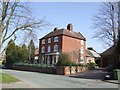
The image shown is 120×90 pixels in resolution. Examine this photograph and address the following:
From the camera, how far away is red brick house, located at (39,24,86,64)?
6505 centimetres

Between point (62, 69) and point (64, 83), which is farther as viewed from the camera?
point (62, 69)

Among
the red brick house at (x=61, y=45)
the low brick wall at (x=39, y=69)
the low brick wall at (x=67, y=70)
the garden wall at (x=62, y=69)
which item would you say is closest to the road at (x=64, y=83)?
the low brick wall at (x=67, y=70)

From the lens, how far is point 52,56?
217 feet

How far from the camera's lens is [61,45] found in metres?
65.0

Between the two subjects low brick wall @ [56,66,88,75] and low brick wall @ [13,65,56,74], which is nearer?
low brick wall @ [56,66,88,75]

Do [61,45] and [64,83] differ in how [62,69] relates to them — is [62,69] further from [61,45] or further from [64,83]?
[61,45]

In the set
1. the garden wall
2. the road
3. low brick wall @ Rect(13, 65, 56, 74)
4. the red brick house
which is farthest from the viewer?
the red brick house

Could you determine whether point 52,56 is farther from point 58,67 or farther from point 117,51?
point 117,51

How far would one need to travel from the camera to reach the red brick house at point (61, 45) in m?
65.1

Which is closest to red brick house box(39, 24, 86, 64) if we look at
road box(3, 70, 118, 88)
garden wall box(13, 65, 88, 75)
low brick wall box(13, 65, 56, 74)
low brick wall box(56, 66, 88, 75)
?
low brick wall box(13, 65, 56, 74)

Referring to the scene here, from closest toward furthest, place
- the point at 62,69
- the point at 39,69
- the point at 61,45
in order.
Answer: the point at 62,69 → the point at 39,69 → the point at 61,45

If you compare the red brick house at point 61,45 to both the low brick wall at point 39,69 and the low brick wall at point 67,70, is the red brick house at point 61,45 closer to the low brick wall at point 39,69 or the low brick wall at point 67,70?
the low brick wall at point 39,69

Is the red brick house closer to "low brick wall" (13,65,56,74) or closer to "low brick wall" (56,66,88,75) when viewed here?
"low brick wall" (13,65,56,74)

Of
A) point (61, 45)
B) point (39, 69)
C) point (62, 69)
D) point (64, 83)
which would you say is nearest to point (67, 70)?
point (62, 69)
